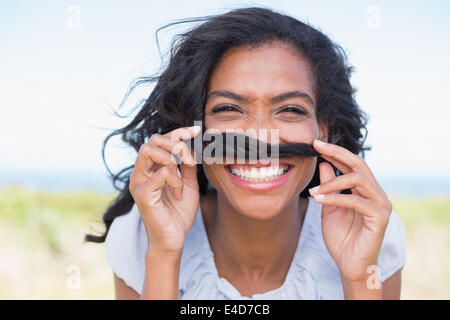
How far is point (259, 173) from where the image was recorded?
7.40 ft

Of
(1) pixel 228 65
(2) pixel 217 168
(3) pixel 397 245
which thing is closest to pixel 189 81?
(1) pixel 228 65

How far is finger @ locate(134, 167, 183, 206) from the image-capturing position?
2.07 metres

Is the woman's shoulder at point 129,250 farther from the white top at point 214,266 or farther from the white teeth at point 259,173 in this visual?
the white teeth at point 259,173

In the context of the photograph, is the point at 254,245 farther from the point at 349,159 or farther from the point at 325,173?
the point at 349,159

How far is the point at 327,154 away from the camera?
2.10 meters

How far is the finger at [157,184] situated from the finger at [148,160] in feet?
0.15

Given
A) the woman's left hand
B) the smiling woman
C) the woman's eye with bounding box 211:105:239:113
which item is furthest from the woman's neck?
the woman's eye with bounding box 211:105:239:113

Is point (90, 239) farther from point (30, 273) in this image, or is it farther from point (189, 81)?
point (30, 273)

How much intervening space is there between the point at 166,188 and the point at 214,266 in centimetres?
74

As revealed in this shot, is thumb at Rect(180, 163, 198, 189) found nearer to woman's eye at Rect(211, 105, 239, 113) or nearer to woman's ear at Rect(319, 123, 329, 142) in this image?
woman's eye at Rect(211, 105, 239, 113)

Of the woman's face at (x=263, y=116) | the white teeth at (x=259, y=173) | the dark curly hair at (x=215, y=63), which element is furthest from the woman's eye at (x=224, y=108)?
the white teeth at (x=259, y=173)

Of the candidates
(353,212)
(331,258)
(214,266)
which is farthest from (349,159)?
(214,266)

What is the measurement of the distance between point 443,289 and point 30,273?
579 cm
